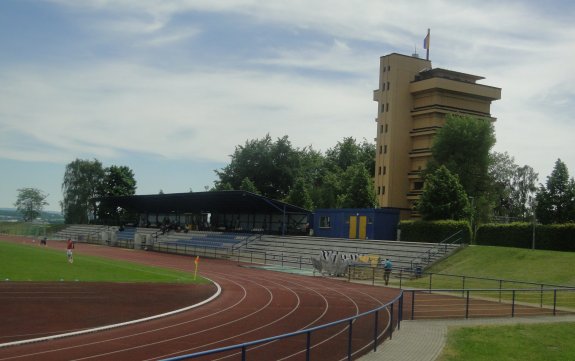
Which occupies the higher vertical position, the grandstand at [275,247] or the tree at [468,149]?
the tree at [468,149]

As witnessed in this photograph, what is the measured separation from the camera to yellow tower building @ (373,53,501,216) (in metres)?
78.2

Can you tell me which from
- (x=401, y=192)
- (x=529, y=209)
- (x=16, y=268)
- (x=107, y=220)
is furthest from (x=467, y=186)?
(x=107, y=220)

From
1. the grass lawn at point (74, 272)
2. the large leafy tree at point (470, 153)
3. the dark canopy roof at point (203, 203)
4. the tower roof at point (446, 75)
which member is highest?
the tower roof at point (446, 75)

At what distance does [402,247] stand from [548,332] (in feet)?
92.3

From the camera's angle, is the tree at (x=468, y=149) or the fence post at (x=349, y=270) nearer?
the fence post at (x=349, y=270)

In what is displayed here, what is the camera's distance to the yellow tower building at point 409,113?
78250 mm

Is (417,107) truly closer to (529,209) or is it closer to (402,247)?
(529,209)

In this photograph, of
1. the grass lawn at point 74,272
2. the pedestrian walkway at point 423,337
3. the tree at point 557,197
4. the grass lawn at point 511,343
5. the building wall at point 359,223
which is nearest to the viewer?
the pedestrian walkway at point 423,337

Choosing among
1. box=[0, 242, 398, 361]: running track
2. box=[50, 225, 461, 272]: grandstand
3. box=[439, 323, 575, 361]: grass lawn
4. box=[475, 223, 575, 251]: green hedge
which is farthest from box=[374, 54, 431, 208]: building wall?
box=[439, 323, 575, 361]: grass lawn

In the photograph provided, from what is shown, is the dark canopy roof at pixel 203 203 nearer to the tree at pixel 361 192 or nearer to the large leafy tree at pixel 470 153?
the tree at pixel 361 192

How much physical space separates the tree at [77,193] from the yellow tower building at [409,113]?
55.1 meters

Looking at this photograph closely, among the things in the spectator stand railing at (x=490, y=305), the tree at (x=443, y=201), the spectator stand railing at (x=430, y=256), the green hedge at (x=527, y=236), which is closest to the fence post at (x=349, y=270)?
the spectator stand railing at (x=430, y=256)

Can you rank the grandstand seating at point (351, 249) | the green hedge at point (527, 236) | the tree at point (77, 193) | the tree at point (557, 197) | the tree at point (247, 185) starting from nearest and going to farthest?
the green hedge at point (527, 236) < the grandstand seating at point (351, 249) < the tree at point (557, 197) < the tree at point (247, 185) < the tree at point (77, 193)

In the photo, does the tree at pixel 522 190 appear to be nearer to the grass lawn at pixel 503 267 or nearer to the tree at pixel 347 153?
the tree at pixel 347 153
